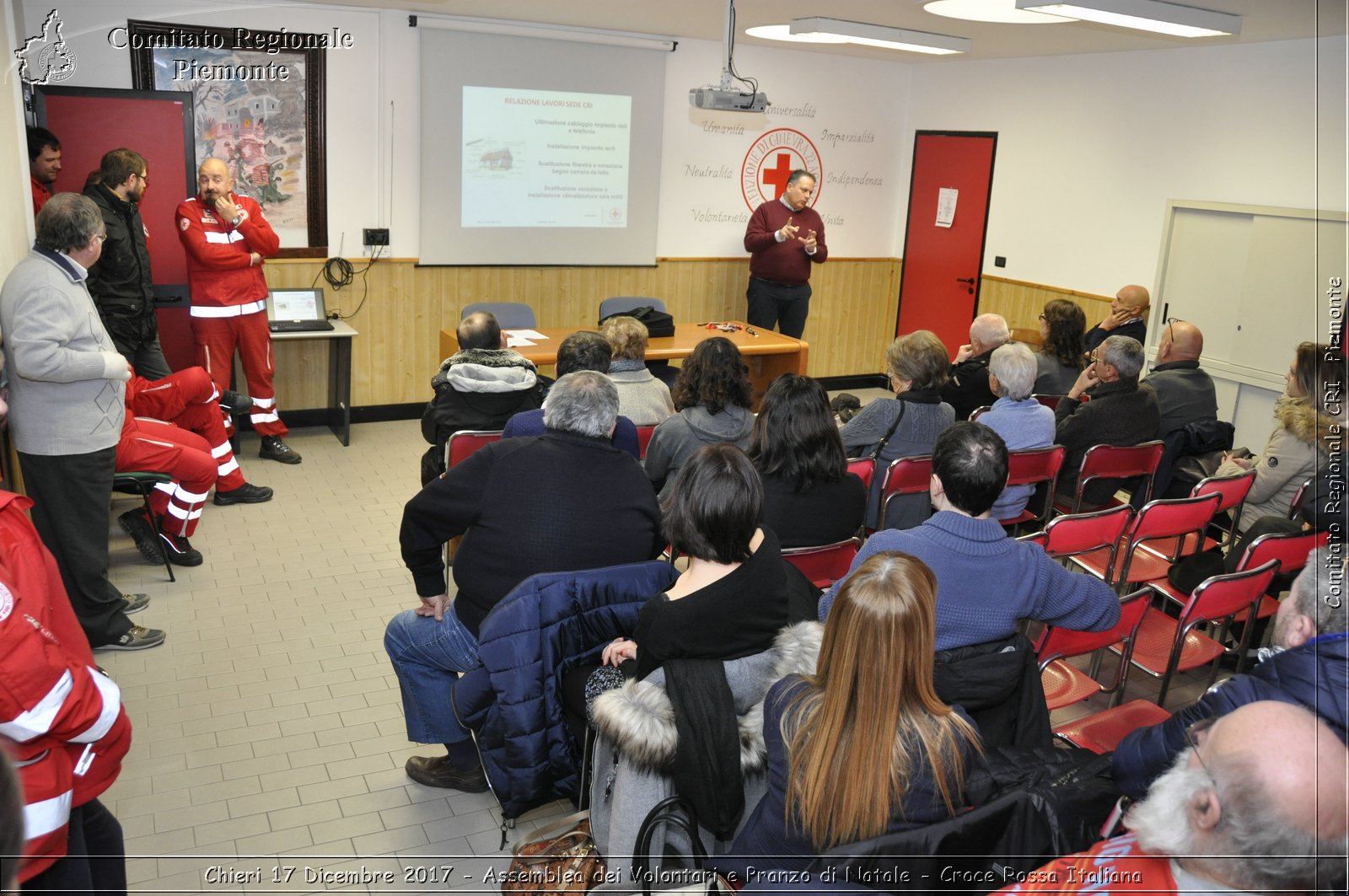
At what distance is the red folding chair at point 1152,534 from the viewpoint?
3.63 metres

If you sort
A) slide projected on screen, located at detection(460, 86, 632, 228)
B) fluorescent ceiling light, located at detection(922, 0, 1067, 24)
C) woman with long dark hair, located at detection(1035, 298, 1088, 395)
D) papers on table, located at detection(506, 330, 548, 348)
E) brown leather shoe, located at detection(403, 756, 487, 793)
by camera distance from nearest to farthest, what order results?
brown leather shoe, located at detection(403, 756, 487, 793) → fluorescent ceiling light, located at detection(922, 0, 1067, 24) → woman with long dark hair, located at detection(1035, 298, 1088, 395) → papers on table, located at detection(506, 330, 548, 348) → slide projected on screen, located at detection(460, 86, 632, 228)

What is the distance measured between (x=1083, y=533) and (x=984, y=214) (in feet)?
17.4

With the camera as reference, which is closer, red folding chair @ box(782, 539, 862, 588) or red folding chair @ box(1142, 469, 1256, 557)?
red folding chair @ box(782, 539, 862, 588)

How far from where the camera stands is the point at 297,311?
260 inches

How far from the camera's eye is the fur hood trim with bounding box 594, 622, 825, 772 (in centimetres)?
206

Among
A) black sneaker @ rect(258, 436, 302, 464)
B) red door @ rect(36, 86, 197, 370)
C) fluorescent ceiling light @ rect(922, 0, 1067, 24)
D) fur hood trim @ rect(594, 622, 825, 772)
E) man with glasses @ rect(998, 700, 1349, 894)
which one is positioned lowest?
black sneaker @ rect(258, 436, 302, 464)

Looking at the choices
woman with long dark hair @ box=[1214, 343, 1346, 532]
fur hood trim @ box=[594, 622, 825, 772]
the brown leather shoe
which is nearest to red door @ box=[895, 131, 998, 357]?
woman with long dark hair @ box=[1214, 343, 1346, 532]

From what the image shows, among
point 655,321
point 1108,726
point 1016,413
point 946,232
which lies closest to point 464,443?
point 1016,413

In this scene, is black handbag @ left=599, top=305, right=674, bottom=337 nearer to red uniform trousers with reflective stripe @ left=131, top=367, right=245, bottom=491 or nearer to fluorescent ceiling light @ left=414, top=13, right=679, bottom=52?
fluorescent ceiling light @ left=414, top=13, right=679, bottom=52

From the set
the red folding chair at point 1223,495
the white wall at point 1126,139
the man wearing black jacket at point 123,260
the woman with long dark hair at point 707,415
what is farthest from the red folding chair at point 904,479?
the man wearing black jacket at point 123,260

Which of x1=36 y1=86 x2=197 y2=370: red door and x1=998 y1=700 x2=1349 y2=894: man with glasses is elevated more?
x1=36 y1=86 x2=197 y2=370: red door

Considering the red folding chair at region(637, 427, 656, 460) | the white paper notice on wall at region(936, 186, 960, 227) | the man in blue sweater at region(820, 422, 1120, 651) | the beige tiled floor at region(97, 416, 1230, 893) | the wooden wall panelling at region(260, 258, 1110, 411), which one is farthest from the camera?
the white paper notice on wall at region(936, 186, 960, 227)

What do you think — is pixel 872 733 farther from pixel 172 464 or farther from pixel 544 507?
pixel 172 464

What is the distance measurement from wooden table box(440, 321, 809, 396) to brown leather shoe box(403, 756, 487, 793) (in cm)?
305
